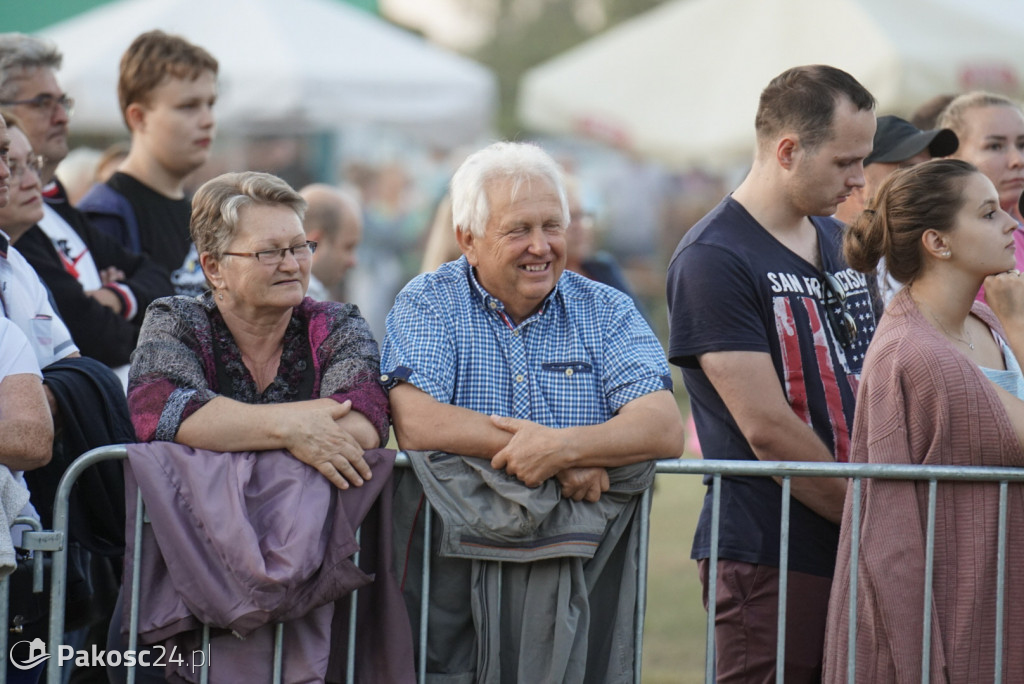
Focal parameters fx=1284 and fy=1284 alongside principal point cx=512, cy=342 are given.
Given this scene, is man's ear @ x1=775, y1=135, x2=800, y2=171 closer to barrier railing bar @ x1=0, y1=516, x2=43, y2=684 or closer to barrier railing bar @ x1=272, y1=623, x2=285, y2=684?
barrier railing bar @ x1=272, y1=623, x2=285, y2=684

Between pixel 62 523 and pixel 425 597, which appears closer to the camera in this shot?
pixel 62 523

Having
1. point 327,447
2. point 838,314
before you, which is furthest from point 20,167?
point 838,314

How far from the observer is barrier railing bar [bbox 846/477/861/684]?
341 cm

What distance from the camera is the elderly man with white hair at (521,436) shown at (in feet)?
10.8

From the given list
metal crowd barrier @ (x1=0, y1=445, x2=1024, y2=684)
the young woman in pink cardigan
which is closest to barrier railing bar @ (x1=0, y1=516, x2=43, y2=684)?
metal crowd barrier @ (x1=0, y1=445, x2=1024, y2=684)

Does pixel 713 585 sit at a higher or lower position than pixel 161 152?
lower

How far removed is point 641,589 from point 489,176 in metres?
1.19

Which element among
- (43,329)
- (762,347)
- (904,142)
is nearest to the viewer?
(43,329)

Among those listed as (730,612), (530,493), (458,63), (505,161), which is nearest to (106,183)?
(505,161)

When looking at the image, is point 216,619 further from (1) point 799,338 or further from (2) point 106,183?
(2) point 106,183

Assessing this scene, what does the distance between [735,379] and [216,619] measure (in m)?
1.59

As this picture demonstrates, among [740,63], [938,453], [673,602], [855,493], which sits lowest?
[673,602]

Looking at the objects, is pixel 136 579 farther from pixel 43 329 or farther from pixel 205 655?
pixel 43 329

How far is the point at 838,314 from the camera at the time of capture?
12.9 ft
